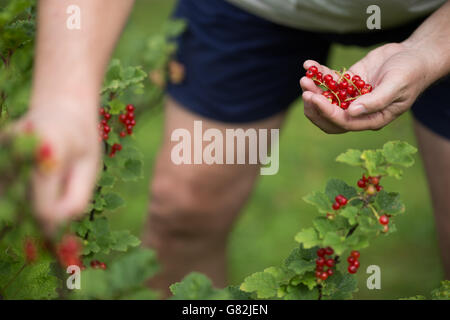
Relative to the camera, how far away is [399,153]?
1075 mm

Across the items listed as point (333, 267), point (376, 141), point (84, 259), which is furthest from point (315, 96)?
point (376, 141)

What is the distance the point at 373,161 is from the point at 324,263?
196mm

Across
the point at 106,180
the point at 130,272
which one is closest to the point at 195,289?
the point at 130,272

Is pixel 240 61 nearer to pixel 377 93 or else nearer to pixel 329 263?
pixel 377 93

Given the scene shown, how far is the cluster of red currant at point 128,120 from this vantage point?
4.13ft

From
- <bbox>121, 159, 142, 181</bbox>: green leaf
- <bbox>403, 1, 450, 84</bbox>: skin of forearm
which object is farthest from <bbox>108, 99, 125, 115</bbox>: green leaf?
<bbox>403, 1, 450, 84</bbox>: skin of forearm

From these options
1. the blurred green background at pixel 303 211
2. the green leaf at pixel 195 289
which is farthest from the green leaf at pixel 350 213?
the blurred green background at pixel 303 211

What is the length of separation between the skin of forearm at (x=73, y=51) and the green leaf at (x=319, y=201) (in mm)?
401

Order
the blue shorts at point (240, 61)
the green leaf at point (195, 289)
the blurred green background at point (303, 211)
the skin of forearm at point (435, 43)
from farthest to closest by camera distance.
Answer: the blurred green background at point (303, 211) → the blue shorts at point (240, 61) → the skin of forearm at point (435, 43) → the green leaf at point (195, 289)

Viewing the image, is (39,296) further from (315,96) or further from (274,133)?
(274,133)

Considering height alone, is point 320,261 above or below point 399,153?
below

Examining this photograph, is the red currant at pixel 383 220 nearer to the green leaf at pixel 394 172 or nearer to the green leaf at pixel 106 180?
the green leaf at pixel 394 172

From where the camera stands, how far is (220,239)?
2.15 m

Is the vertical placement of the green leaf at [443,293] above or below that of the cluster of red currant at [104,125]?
below
